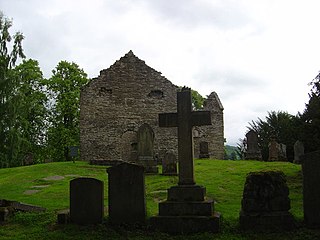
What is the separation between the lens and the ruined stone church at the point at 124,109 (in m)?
26.3

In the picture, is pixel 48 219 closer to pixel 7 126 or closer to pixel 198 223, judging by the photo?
pixel 198 223

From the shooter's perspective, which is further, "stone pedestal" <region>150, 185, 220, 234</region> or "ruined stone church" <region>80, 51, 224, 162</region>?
"ruined stone church" <region>80, 51, 224, 162</region>

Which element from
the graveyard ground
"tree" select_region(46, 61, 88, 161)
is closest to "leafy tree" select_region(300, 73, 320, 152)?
the graveyard ground

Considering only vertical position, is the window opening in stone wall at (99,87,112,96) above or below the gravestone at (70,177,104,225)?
above

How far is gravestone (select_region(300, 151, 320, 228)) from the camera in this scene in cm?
690

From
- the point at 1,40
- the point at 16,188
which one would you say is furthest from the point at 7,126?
the point at 16,188

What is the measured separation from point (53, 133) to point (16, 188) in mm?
22181

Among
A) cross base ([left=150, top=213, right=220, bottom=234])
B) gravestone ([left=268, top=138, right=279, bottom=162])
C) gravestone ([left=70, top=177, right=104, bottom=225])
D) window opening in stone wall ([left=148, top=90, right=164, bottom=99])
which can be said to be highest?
window opening in stone wall ([left=148, top=90, right=164, bottom=99])

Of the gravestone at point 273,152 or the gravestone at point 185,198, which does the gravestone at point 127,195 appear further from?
the gravestone at point 273,152

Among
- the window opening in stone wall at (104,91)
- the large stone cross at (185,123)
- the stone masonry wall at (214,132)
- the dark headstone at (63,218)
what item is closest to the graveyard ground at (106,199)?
the dark headstone at (63,218)

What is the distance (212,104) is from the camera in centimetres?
3159

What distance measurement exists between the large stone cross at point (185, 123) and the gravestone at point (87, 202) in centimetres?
168

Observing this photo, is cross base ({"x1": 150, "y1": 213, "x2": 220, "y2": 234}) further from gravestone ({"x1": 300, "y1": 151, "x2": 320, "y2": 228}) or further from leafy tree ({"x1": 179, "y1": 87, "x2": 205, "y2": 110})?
leafy tree ({"x1": 179, "y1": 87, "x2": 205, "y2": 110})

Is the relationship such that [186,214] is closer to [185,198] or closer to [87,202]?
[185,198]
